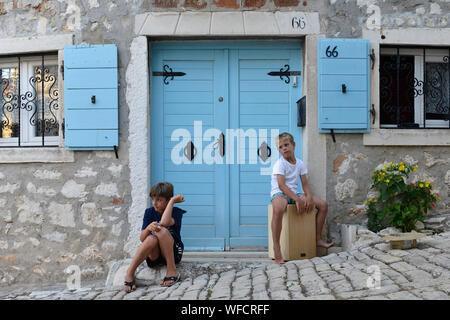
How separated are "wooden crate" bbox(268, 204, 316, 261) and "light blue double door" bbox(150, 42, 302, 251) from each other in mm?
711

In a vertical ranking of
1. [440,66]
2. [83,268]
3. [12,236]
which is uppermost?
[440,66]

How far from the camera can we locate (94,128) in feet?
17.5

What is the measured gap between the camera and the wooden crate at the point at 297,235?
4812mm

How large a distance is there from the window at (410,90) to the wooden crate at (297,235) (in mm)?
1530

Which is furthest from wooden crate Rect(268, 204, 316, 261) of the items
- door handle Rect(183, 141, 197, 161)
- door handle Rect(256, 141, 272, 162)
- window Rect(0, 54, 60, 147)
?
window Rect(0, 54, 60, 147)

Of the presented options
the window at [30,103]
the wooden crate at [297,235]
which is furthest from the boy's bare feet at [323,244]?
the window at [30,103]

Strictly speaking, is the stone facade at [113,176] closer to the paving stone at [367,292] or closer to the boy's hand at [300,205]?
the boy's hand at [300,205]

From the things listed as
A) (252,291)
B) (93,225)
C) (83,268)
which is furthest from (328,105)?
(83,268)

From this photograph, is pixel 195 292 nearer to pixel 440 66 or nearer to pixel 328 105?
pixel 328 105

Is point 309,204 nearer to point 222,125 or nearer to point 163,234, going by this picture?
point 222,125

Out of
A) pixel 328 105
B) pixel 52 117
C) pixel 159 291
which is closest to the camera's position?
pixel 159 291

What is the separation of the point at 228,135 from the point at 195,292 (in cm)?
211
